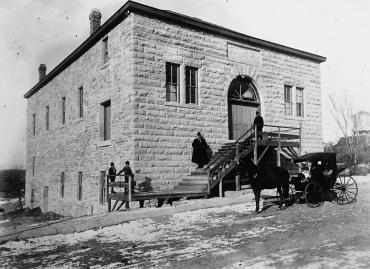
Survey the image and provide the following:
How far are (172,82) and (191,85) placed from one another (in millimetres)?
1070

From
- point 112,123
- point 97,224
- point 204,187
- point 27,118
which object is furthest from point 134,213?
point 27,118

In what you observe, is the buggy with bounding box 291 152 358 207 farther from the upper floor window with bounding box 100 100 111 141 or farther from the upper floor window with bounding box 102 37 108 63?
the upper floor window with bounding box 102 37 108 63

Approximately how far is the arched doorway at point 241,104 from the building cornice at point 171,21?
214 centimetres

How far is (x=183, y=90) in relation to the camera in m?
16.6

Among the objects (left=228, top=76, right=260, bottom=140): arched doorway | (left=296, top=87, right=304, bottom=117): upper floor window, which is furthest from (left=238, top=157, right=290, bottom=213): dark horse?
(left=296, top=87, right=304, bottom=117): upper floor window

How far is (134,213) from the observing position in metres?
11.2

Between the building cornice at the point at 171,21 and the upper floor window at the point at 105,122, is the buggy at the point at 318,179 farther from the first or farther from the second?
the upper floor window at the point at 105,122

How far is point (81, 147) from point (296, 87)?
12.7m

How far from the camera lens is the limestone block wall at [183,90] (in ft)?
49.6

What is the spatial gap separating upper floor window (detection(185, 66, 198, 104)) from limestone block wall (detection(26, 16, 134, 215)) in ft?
9.73

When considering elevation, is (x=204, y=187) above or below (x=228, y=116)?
below

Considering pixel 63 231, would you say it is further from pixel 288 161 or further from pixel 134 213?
pixel 288 161

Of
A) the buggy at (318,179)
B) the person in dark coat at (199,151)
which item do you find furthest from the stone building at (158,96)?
the buggy at (318,179)

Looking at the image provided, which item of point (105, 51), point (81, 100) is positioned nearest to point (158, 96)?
point (105, 51)
